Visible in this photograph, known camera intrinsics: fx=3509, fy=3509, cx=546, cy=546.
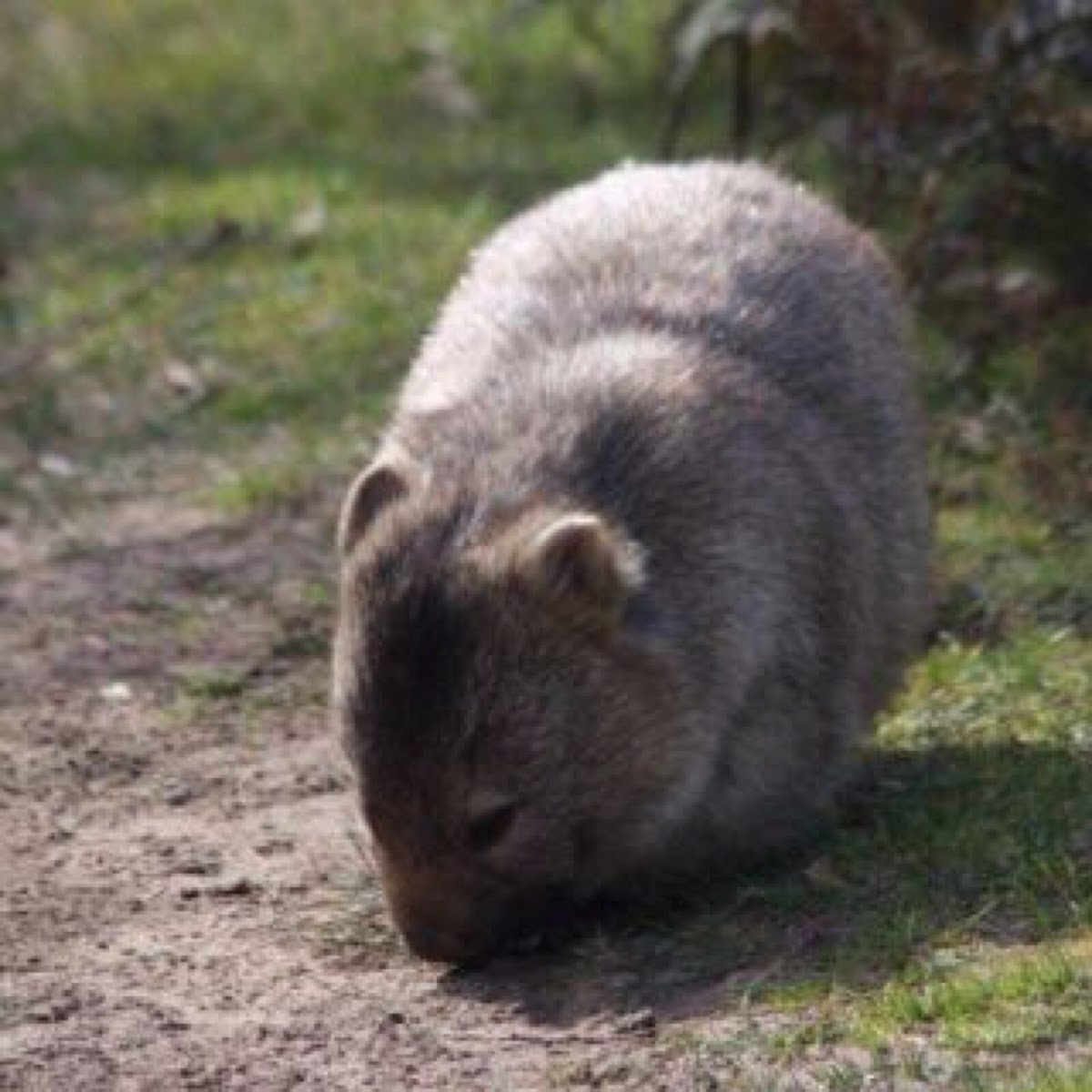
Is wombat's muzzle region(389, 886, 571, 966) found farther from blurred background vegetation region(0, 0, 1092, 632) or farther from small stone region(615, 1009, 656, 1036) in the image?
blurred background vegetation region(0, 0, 1092, 632)

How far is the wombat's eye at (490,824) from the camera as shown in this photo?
18.3 ft

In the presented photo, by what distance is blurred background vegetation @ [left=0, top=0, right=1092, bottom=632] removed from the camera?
8.34 m

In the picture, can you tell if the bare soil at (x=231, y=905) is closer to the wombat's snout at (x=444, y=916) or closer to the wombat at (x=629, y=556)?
the wombat's snout at (x=444, y=916)

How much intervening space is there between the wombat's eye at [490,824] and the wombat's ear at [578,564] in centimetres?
36

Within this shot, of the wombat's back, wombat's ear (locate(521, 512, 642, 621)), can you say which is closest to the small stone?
wombat's ear (locate(521, 512, 642, 621))

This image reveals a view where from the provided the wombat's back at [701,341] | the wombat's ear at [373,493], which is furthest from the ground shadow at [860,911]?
the wombat's ear at [373,493]

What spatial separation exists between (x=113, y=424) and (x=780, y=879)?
12.0 ft

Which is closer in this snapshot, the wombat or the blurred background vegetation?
the wombat

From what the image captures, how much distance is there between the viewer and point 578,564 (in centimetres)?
570

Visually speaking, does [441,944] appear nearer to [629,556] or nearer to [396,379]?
[629,556]

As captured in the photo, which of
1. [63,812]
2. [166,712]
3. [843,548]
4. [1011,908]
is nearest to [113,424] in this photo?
[166,712]

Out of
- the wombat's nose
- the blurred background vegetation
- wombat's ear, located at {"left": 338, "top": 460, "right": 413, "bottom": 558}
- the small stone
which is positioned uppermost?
wombat's ear, located at {"left": 338, "top": 460, "right": 413, "bottom": 558}

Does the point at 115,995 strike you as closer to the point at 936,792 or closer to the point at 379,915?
the point at 379,915

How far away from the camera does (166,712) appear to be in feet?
23.9
